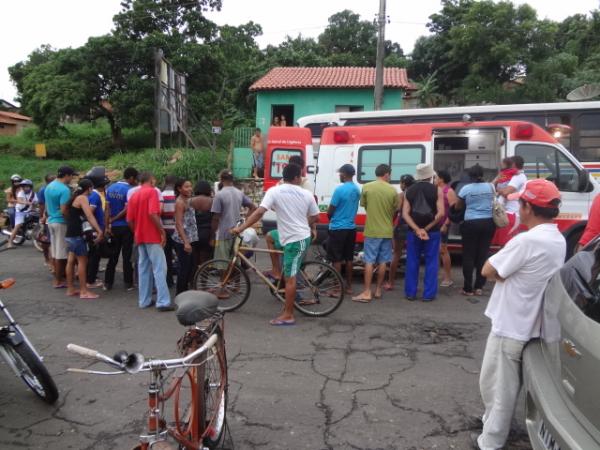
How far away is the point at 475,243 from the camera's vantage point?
6.62 meters

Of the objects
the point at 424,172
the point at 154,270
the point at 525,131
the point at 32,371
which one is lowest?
the point at 32,371

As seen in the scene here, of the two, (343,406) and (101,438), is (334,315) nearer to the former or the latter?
(343,406)

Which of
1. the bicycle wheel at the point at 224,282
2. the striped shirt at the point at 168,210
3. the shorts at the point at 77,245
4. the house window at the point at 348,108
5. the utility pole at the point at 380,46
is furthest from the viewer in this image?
the house window at the point at 348,108

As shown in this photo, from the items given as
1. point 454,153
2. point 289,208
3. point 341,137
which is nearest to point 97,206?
point 289,208

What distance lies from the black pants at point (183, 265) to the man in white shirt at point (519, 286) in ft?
14.1

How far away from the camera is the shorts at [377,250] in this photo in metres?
6.45

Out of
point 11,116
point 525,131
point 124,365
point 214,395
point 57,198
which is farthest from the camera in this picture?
point 11,116

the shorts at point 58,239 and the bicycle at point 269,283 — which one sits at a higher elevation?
the shorts at point 58,239

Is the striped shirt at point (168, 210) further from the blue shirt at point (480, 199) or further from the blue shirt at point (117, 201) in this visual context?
the blue shirt at point (480, 199)

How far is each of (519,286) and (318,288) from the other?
3181mm

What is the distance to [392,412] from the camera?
3.61 meters

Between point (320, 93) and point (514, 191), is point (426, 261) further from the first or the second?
point (320, 93)

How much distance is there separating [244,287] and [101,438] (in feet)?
9.38

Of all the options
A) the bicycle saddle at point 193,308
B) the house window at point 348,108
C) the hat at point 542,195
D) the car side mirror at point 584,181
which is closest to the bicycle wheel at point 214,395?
the bicycle saddle at point 193,308
